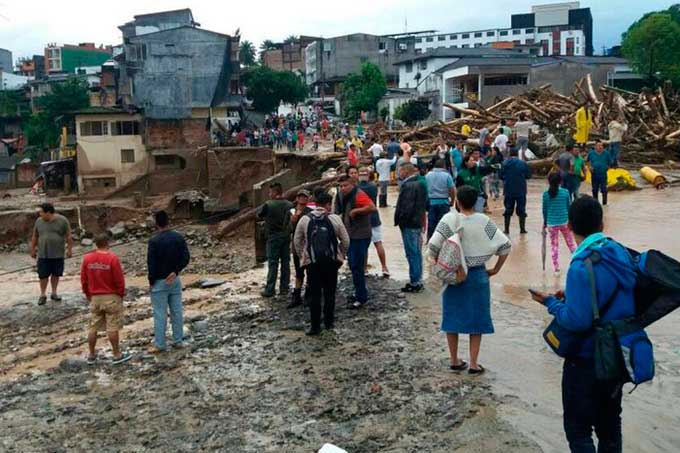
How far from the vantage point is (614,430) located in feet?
14.3

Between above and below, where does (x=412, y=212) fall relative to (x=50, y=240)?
above

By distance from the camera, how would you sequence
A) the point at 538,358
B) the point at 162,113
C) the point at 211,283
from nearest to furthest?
the point at 538,358 → the point at 211,283 → the point at 162,113

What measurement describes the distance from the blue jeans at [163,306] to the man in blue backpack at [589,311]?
17.3 feet

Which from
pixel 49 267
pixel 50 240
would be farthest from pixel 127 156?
pixel 50 240

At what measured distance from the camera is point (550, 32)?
111 metres

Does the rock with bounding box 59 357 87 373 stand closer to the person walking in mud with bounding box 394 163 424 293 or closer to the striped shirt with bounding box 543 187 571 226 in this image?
the person walking in mud with bounding box 394 163 424 293

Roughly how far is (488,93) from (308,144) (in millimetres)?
14823

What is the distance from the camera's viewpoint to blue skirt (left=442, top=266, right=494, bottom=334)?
661 centimetres

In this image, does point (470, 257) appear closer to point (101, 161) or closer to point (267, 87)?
point (101, 161)

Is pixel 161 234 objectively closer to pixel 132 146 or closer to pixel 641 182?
pixel 641 182

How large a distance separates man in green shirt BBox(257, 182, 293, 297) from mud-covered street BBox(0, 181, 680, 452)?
0.46 meters

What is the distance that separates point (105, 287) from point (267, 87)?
54113 millimetres

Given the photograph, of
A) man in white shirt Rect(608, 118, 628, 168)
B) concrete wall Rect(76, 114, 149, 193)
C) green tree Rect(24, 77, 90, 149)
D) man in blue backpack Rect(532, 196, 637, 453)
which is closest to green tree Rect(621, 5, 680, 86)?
man in white shirt Rect(608, 118, 628, 168)

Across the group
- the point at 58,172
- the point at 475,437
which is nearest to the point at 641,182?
the point at 475,437
